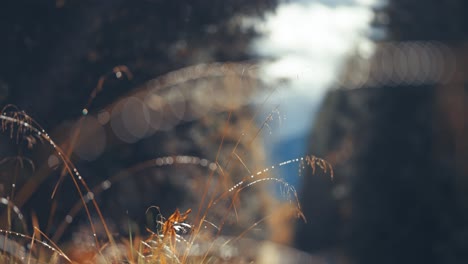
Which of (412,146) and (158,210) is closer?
(158,210)

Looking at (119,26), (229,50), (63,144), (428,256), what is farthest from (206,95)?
(428,256)

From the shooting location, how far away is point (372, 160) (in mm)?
21844

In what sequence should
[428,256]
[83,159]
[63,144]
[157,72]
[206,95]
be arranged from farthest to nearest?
[428,256] → [206,95] → [157,72] → [83,159] → [63,144]

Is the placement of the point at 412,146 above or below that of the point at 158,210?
below

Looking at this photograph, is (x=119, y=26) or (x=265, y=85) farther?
(x=265, y=85)

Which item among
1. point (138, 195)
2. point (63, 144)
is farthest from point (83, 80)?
point (138, 195)

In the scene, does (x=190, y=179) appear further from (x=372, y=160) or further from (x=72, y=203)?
(x=372, y=160)

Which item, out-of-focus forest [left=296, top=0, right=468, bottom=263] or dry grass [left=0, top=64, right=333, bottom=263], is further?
out-of-focus forest [left=296, top=0, right=468, bottom=263]

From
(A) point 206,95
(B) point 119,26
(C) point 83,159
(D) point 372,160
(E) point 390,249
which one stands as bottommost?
(E) point 390,249

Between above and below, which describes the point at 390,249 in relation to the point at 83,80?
Answer: below

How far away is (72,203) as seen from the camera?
9.22 metres

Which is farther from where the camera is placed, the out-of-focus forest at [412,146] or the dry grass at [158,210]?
the out-of-focus forest at [412,146]

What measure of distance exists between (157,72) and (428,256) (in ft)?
40.4

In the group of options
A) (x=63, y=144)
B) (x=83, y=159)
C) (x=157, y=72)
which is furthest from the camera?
(x=157, y=72)
